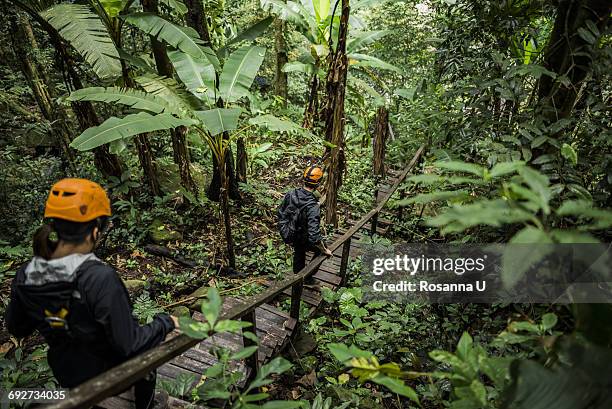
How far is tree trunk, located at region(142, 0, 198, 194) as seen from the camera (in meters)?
5.46

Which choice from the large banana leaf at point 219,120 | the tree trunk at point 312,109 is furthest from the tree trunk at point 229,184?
the large banana leaf at point 219,120

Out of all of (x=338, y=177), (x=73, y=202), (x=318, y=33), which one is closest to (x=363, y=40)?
(x=318, y=33)

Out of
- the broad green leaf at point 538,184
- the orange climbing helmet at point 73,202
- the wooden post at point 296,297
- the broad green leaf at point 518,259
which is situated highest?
the broad green leaf at point 538,184

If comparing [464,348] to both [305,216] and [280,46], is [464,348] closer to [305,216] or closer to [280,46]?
[305,216]

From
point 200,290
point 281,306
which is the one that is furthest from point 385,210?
point 200,290

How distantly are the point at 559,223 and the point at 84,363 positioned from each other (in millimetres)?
3183

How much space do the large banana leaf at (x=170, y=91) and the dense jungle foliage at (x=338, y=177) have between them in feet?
0.12

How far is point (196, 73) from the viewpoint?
4.98 metres

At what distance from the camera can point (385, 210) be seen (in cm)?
800

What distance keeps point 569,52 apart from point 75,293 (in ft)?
11.7

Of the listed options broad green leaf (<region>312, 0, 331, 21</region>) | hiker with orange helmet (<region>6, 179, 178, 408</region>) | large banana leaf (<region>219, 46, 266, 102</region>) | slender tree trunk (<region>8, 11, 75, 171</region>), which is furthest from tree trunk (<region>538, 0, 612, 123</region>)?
slender tree trunk (<region>8, 11, 75, 171</region>)

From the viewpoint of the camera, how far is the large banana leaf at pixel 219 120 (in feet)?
12.7

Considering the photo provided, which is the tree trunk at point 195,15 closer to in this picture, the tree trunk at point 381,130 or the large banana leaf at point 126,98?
the large banana leaf at point 126,98

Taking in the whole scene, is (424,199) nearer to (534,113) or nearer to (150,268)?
(534,113)
